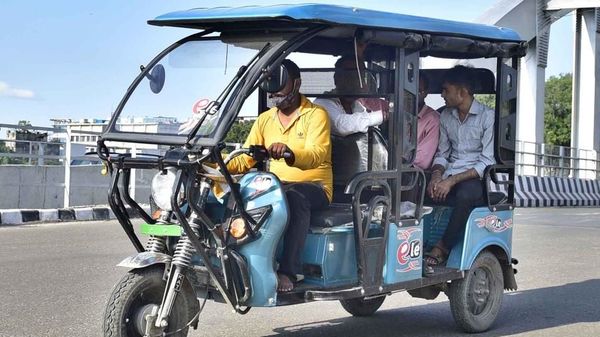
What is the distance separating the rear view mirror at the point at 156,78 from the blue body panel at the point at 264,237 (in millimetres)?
882

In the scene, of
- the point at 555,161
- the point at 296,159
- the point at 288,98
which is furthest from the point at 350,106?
the point at 555,161

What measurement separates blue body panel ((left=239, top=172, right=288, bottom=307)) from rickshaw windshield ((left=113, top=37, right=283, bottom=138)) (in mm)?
447

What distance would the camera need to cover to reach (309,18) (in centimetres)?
535

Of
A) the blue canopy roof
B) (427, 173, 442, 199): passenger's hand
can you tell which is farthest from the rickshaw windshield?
(427, 173, 442, 199): passenger's hand

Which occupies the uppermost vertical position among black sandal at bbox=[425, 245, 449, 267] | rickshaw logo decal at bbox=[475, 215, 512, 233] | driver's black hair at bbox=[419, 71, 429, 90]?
driver's black hair at bbox=[419, 71, 429, 90]

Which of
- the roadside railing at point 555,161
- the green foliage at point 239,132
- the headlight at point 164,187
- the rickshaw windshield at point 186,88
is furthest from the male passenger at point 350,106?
the roadside railing at point 555,161

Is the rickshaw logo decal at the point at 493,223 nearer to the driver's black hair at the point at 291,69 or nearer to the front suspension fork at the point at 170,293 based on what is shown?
the driver's black hair at the point at 291,69

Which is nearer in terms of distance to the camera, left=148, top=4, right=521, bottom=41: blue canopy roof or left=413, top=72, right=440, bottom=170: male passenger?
left=148, top=4, right=521, bottom=41: blue canopy roof

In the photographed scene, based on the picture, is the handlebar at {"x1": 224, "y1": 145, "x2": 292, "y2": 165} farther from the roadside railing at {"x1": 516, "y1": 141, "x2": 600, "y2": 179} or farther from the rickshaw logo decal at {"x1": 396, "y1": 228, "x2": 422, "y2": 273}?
the roadside railing at {"x1": 516, "y1": 141, "x2": 600, "y2": 179}

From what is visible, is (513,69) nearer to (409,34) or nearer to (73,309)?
(409,34)

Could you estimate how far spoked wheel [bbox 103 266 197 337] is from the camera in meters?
5.04

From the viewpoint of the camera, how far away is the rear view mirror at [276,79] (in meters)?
5.46

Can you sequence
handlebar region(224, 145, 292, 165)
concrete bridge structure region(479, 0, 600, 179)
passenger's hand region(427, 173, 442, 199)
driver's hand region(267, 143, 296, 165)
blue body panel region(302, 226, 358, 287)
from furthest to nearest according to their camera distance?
concrete bridge structure region(479, 0, 600, 179)
passenger's hand region(427, 173, 442, 199)
blue body panel region(302, 226, 358, 287)
driver's hand region(267, 143, 296, 165)
handlebar region(224, 145, 292, 165)

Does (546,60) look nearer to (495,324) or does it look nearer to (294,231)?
(495,324)
